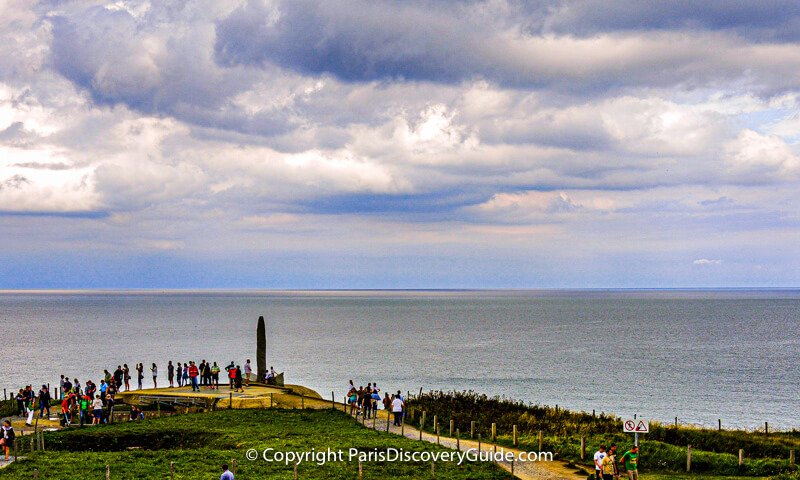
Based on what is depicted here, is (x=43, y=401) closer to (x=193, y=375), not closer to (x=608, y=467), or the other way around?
(x=193, y=375)

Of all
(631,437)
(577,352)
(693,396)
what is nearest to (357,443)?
(631,437)

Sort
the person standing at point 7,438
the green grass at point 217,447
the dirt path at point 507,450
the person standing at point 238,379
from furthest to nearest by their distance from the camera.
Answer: the person standing at point 238,379 < the person standing at point 7,438 < the dirt path at point 507,450 < the green grass at point 217,447

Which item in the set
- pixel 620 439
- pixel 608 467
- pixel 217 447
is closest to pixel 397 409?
pixel 217 447

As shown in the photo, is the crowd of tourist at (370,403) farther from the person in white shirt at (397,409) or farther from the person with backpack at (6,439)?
the person with backpack at (6,439)

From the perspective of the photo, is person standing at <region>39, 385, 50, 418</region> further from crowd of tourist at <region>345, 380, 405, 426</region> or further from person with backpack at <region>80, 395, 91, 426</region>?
crowd of tourist at <region>345, 380, 405, 426</region>

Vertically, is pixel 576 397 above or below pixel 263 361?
below

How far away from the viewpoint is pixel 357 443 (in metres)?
27.8

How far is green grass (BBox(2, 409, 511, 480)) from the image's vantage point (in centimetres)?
2291

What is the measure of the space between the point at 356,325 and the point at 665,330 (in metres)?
63.8

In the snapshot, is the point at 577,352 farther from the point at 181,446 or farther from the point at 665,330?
the point at 181,446

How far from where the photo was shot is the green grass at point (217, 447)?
2291cm

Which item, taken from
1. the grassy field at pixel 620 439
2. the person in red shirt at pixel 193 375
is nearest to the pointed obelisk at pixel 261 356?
the person in red shirt at pixel 193 375

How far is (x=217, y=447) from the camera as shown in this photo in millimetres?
27094
